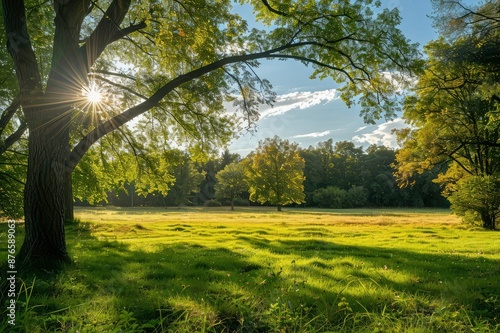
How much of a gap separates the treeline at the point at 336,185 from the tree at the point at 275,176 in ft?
44.3

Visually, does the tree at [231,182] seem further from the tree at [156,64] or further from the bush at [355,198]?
the tree at [156,64]

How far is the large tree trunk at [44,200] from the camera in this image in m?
6.61

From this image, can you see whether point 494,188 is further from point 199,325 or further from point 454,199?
point 199,325

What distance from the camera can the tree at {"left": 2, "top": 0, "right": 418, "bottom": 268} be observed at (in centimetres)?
670

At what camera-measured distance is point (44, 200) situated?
6.65 meters

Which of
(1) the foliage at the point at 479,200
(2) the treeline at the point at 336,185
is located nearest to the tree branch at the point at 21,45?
(1) the foliage at the point at 479,200

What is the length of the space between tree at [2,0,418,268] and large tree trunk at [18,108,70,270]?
2 centimetres

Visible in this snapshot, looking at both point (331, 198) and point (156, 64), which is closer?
point (156, 64)

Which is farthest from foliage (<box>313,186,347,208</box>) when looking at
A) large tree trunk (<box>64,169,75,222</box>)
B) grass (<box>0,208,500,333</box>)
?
grass (<box>0,208,500,333</box>)

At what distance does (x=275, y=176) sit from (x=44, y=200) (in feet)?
181

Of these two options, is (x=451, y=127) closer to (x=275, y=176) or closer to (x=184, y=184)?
(x=275, y=176)

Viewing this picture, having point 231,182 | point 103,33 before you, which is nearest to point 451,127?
point 103,33

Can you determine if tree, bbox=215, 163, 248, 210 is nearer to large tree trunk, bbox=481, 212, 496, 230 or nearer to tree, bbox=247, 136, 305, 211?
tree, bbox=247, 136, 305, 211

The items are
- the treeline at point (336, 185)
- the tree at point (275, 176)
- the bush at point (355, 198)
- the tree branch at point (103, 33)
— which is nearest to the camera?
the tree branch at point (103, 33)
